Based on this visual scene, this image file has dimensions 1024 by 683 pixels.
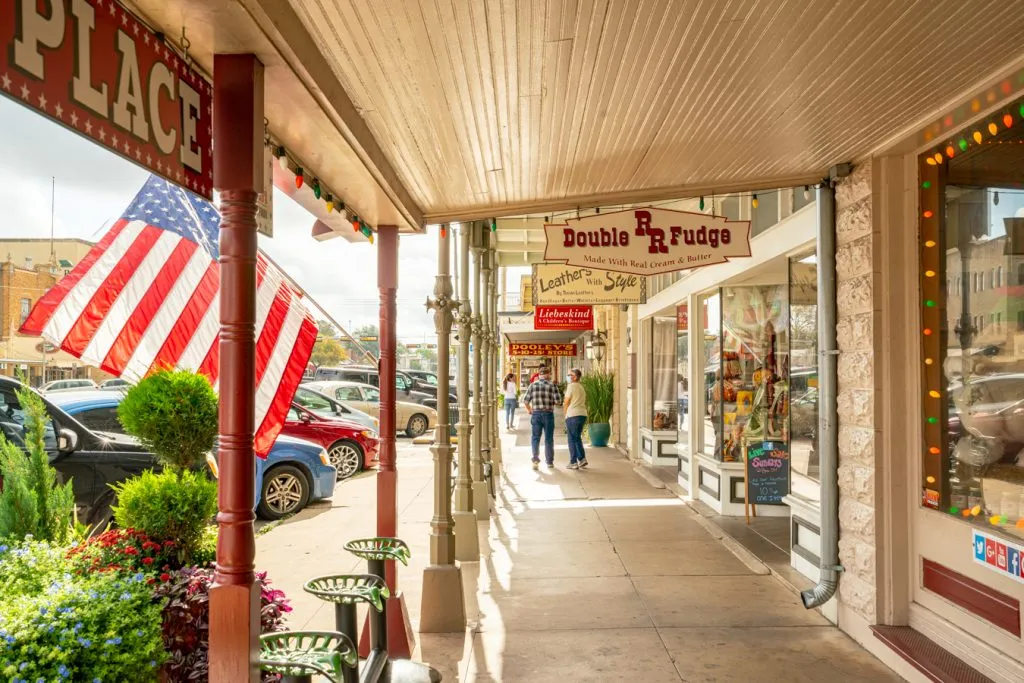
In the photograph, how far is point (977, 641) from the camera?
423 centimetres

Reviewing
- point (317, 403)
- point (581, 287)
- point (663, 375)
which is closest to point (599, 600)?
point (581, 287)

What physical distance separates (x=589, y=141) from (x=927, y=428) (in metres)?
2.67

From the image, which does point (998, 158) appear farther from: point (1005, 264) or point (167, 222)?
point (167, 222)

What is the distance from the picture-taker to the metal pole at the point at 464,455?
25.5 ft

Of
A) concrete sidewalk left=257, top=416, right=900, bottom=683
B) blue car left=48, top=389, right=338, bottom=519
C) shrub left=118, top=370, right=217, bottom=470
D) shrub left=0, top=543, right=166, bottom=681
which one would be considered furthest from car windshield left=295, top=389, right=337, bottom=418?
shrub left=0, top=543, right=166, bottom=681

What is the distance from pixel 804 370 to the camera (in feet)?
22.8

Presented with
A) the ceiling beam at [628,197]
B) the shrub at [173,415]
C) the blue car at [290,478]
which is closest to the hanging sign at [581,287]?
the blue car at [290,478]

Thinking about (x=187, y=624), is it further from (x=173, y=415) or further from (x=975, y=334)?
(x=975, y=334)

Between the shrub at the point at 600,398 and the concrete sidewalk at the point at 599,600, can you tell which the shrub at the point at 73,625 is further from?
the shrub at the point at 600,398

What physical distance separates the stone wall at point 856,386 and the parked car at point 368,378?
1959 cm

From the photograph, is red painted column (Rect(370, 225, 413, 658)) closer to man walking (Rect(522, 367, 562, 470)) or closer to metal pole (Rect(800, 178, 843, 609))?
metal pole (Rect(800, 178, 843, 609))

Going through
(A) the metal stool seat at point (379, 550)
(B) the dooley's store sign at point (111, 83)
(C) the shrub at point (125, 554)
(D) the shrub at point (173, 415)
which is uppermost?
(B) the dooley's store sign at point (111, 83)

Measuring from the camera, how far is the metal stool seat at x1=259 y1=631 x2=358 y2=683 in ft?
8.89

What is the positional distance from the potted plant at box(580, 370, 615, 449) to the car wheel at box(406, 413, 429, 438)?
19.8 ft
